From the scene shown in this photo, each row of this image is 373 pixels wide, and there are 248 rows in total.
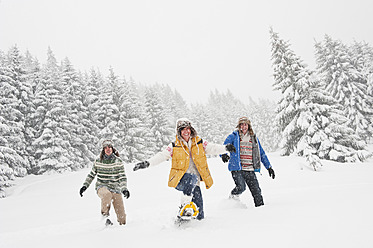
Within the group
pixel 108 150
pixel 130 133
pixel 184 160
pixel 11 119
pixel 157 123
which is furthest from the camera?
pixel 157 123

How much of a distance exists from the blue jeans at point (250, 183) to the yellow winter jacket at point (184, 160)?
1.21 meters

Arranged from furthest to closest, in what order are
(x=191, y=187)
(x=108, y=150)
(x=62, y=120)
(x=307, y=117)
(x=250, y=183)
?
(x=62, y=120)
(x=307, y=117)
(x=108, y=150)
(x=250, y=183)
(x=191, y=187)

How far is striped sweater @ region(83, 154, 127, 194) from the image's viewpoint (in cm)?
552

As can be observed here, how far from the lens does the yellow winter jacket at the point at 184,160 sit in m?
4.30

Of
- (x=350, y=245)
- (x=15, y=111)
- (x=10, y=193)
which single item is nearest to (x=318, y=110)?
(x=350, y=245)

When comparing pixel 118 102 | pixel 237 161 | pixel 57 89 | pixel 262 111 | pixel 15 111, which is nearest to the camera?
pixel 237 161

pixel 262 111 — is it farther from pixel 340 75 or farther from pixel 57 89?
pixel 57 89

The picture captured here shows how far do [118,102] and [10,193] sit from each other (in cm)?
1651

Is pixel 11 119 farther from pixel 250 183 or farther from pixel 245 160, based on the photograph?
pixel 250 183

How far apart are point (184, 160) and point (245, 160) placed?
1.82 metres

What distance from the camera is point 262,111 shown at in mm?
56188

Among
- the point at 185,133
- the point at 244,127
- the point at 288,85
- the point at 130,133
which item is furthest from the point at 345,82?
the point at 185,133

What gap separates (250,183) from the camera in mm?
5332

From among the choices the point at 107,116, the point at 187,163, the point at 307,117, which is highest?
the point at 107,116
